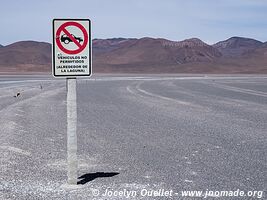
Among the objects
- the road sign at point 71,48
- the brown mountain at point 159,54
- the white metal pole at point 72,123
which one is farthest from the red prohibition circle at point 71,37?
the brown mountain at point 159,54

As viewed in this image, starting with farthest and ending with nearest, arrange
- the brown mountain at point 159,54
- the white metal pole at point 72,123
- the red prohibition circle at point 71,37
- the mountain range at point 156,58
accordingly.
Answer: the brown mountain at point 159,54 → the mountain range at point 156,58 → the white metal pole at point 72,123 → the red prohibition circle at point 71,37

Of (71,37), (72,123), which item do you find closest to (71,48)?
(71,37)

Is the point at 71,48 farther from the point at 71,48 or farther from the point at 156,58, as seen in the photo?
the point at 156,58

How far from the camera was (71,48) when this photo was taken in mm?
6582

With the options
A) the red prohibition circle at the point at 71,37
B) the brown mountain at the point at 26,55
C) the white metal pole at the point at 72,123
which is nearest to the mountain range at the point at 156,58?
the brown mountain at the point at 26,55

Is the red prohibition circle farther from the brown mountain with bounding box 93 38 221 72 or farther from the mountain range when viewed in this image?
the brown mountain with bounding box 93 38 221 72

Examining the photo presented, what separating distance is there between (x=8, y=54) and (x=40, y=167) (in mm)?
156652

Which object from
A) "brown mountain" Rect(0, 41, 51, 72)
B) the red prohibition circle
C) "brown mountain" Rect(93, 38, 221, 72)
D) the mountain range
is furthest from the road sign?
"brown mountain" Rect(0, 41, 51, 72)

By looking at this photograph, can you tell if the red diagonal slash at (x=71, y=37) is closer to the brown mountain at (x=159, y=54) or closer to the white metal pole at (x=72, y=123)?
the white metal pole at (x=72, y=123)

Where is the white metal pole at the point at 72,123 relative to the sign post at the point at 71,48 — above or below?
below

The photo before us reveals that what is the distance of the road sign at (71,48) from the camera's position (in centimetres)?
655

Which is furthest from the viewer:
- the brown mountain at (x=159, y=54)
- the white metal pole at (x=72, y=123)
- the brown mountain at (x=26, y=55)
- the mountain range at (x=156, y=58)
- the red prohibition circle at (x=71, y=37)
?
the brown mountain at (x=159, y=54)

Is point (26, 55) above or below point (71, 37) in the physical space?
below

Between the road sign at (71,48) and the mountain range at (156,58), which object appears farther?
the mountain range at (156,58)
